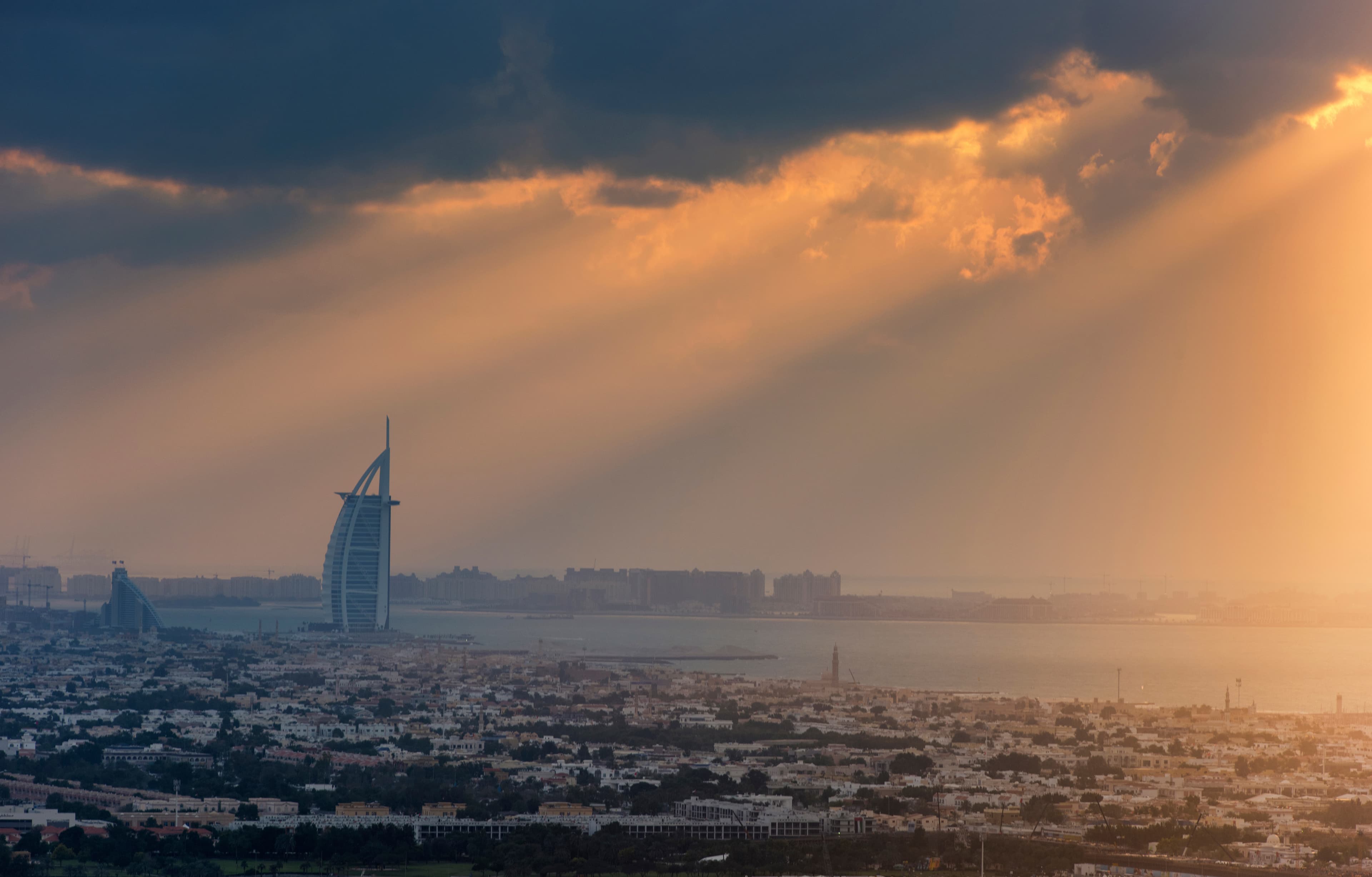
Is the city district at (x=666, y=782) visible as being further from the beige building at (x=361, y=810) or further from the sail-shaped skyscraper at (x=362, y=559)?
the sail-shaped skyscraper at (x=362, y=559)

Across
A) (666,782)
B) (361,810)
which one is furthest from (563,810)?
(361,810)

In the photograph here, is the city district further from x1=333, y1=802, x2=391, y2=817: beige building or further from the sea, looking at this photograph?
the sea

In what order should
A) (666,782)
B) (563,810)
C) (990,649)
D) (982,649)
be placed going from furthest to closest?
(990,649), (982,649), (666,782), (563,810)

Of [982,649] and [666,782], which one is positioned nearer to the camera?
[666,782]

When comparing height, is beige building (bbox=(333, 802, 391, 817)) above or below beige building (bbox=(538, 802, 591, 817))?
below

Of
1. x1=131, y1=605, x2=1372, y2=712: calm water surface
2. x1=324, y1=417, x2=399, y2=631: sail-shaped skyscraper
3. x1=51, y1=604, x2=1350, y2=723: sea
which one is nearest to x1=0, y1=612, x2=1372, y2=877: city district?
x1=51, y1=604, x2=1350, y2=723: sea

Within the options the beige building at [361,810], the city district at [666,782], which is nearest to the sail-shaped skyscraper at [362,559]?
the city district at [666,782]

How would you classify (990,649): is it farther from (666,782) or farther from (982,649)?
(666,782)
